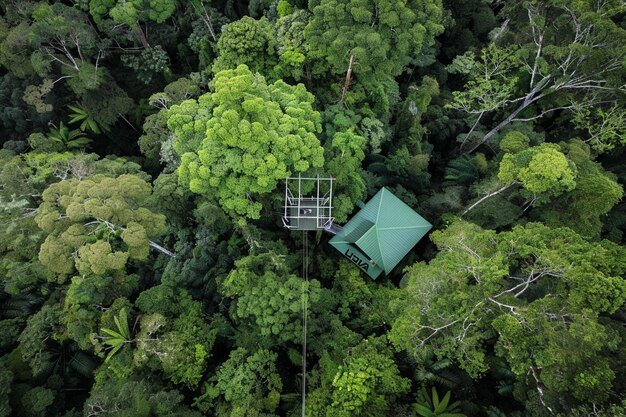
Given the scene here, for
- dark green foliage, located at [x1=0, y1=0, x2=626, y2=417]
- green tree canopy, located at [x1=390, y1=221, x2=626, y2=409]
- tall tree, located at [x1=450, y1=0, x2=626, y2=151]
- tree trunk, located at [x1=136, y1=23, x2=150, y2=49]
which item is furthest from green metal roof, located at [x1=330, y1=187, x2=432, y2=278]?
tree trunk, located at [x1=136, y1=23, x2=150, y2=49]

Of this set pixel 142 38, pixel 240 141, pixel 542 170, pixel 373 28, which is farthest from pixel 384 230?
pixel 142 38

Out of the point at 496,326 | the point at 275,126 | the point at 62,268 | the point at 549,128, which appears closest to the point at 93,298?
the point at 62,268

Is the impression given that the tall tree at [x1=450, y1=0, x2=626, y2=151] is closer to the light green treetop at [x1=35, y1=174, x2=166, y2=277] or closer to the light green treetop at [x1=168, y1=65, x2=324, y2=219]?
the light green treetop at [x1=168, y1=65, x2=324, y2=219]

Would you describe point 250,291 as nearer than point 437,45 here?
Yes

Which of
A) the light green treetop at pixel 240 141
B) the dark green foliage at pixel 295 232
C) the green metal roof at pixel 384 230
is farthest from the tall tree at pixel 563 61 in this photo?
Answer: the light green treetop at pixel 240 141

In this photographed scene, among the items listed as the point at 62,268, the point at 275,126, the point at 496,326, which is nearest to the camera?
the point at 496,326

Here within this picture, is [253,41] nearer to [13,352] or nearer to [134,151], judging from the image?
[134,151]

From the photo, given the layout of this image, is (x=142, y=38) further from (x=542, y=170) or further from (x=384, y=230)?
(x=542, y=170)
